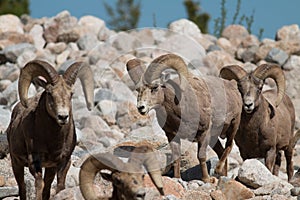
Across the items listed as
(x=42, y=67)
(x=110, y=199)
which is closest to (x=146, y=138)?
(x=42, y=67)

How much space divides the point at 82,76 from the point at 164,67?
57.5 inches

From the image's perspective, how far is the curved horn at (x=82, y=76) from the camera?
1130 cm

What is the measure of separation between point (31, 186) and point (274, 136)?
4.71 meters

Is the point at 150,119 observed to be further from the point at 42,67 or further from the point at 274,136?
the point at 42,67

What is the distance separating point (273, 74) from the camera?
15.2 metres

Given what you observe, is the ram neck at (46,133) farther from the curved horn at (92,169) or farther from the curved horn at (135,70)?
the curved horn at (92,169)

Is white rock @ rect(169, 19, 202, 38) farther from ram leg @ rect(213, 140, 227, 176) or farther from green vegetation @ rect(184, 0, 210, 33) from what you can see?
ram leg @ rect(213, 140, 227, 176)

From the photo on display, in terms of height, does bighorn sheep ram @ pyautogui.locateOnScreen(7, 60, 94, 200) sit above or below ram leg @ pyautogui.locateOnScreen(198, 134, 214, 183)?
above

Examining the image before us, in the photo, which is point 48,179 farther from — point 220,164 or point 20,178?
point 220,164

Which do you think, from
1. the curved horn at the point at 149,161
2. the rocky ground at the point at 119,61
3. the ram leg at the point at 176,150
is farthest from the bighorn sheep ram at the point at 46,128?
the ram leg at the point at 176,150

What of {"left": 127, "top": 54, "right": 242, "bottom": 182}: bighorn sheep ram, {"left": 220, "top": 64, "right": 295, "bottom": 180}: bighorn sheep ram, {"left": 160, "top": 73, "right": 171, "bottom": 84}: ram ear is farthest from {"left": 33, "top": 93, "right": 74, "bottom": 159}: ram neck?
{"left": 220, "top": 64, "right": 295, "bottom": 180}: bighorn sheep ram

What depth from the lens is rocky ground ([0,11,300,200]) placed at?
1413 cm

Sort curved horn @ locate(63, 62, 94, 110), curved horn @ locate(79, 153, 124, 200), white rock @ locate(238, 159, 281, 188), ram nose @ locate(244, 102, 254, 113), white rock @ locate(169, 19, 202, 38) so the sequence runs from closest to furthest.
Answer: curved horn @ locate(79, 153, 124, 200) → curved horn @ locate(63, 62, 94, 110) → white rock @ locate(238, 159, 281, 188) → ram nose @ locate(244, 102, 254, 113) → white rock @ locate(169, 19, 202, 38)

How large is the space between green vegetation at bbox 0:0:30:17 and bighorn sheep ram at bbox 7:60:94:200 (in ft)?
97.6
